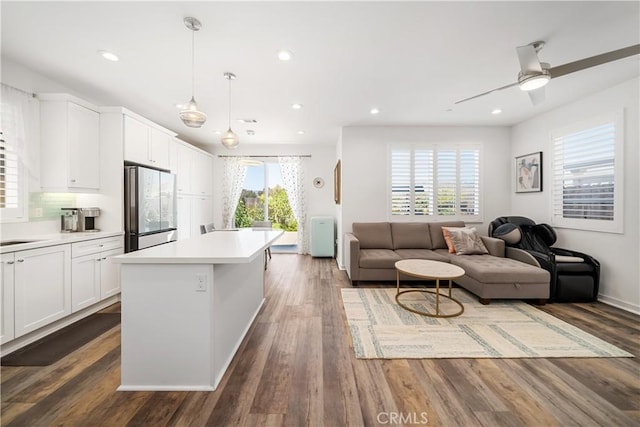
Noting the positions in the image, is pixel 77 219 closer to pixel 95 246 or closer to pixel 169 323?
pixel 95 246

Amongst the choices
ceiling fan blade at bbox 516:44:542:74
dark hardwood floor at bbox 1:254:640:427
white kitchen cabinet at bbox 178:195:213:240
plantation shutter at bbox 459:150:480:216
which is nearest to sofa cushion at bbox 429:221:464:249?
plantation shutter at bbox 459:150:480:216

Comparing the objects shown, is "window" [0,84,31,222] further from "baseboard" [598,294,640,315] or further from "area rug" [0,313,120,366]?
"baseboard" [598,294,640,315]

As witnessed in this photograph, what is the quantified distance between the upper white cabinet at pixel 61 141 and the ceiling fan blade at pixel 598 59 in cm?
464

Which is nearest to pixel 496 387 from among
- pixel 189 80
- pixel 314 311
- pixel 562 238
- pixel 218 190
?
pixel 314 311

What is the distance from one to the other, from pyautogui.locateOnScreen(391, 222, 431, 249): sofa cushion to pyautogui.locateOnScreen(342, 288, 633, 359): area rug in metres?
1.31

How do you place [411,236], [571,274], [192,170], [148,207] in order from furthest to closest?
[192,170] < [411,236] < [148,207] < [571,274]

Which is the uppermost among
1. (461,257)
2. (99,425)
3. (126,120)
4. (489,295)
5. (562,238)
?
(126,120)

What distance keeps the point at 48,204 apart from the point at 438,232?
546 centimetres

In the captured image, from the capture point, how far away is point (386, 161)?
4.76m

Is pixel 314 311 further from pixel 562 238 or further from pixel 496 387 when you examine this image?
pixel 562 238

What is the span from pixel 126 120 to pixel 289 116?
2.21m

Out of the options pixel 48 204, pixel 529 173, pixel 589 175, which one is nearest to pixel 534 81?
pixel 589 175

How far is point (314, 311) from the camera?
2979 millimetres

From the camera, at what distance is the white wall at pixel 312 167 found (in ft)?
20.7
